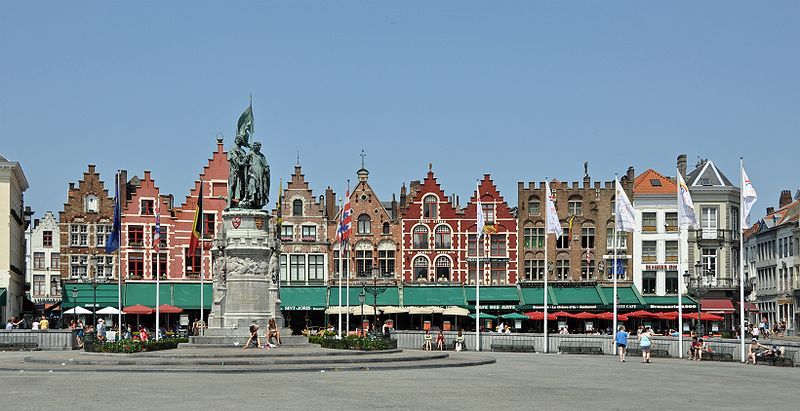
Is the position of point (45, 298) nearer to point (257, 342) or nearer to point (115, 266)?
point (115, 266)

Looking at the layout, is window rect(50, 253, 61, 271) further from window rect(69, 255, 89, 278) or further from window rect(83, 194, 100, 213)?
window rect(83, 194, 100, 213)

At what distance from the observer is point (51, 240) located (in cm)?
11275

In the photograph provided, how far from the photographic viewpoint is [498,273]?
87.1 meters

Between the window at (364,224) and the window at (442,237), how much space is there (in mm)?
4740

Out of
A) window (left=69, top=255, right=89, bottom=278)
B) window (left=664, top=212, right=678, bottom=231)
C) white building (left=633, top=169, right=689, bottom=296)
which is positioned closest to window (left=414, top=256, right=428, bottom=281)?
white building (left=633, top=169, right=689, bottom=296)

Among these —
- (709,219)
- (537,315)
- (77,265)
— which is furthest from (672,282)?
(77,265)

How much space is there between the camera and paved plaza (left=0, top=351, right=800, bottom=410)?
1007 inches

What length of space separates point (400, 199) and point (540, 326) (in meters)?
15.3

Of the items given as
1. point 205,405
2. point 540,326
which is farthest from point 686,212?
point 540,326

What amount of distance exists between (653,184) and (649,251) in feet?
16.6

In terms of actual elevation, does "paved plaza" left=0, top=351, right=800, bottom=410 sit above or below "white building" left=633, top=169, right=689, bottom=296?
below

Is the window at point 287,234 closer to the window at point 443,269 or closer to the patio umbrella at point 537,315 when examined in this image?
the window at point 443,269

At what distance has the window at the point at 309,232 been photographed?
86.4m

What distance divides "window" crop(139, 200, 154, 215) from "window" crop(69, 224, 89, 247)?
394cm
